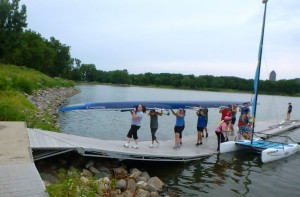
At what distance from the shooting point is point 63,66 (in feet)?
340

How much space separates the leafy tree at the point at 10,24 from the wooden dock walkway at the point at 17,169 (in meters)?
37.9

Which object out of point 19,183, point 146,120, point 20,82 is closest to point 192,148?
point 19,183

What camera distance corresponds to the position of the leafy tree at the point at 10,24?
45531 millimetres

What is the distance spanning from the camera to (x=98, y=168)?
1242 cm

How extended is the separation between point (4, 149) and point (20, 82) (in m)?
23.3

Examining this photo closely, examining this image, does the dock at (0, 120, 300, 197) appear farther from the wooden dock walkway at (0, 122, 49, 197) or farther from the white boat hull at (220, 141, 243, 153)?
the white boat hull at (220, 141, 243, 153)

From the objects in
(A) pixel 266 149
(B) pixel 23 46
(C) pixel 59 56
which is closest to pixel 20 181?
(A) pixel 266 149

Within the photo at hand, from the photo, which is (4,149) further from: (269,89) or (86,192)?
(269,89)

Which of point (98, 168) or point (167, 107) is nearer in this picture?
point (98, 168)

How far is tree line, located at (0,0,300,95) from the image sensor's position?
46719mm

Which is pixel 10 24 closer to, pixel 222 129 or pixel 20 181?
pixel 222 129

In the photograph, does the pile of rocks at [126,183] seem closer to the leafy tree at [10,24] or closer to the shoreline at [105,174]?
the shoreline at [105,174]

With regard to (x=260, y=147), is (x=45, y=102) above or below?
above

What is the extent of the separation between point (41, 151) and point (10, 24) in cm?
4089
